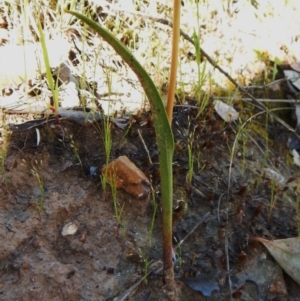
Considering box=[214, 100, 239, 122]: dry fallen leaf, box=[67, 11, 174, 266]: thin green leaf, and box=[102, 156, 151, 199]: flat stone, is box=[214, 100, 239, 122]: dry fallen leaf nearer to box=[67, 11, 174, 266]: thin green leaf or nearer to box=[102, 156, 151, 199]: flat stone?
box=[102, 156, 151, 199]: flat stone

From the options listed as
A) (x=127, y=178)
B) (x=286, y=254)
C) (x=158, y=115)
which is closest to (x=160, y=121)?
(x=158, y=115)

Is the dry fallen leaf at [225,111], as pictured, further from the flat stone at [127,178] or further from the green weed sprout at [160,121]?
the green weed sprout at [160,121]

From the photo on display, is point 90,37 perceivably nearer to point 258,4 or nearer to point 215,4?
point 215,4

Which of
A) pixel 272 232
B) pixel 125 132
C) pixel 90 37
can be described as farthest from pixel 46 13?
pixel 272 232

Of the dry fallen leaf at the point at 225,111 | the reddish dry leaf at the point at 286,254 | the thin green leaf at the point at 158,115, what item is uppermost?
the thin green leaf at the point at 158,115

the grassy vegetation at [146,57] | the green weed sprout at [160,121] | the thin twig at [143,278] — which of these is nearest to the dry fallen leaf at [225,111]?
the grassy vegetation at [146,57]

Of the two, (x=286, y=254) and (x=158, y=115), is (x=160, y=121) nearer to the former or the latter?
(x=158, y=115)
